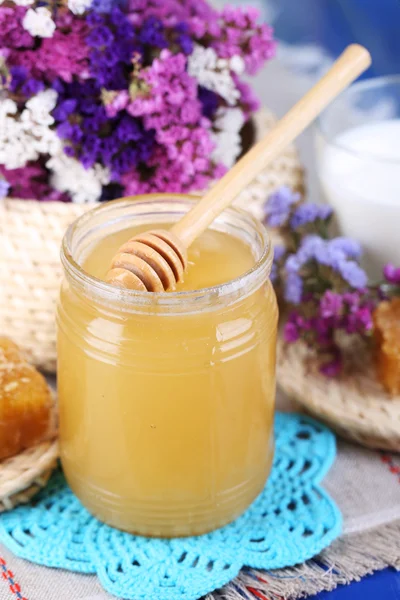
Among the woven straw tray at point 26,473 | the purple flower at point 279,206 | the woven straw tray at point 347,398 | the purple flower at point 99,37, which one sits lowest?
the woven straw tray at point 26,473

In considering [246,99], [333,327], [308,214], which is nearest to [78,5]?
[246,99]

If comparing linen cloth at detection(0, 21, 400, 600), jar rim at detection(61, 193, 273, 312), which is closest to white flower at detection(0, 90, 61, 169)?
jar rim at detection(61, 193, 273, 312)

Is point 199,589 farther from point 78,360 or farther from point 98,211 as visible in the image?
point 98,211

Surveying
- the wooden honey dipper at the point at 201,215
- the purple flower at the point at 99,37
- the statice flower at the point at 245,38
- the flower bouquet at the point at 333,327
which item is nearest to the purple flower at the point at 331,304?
the flower bouquet at the point at 333,327

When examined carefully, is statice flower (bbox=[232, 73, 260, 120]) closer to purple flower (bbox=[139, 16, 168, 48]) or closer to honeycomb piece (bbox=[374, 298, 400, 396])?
purple flower (bbox=[139, 16, 168, 48])

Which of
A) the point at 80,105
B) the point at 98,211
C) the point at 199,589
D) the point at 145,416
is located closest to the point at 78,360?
the point at 145,416

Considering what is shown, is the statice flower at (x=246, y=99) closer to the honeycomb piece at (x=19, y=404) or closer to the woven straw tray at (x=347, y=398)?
the woven straw tray at (x=347, y=398)
